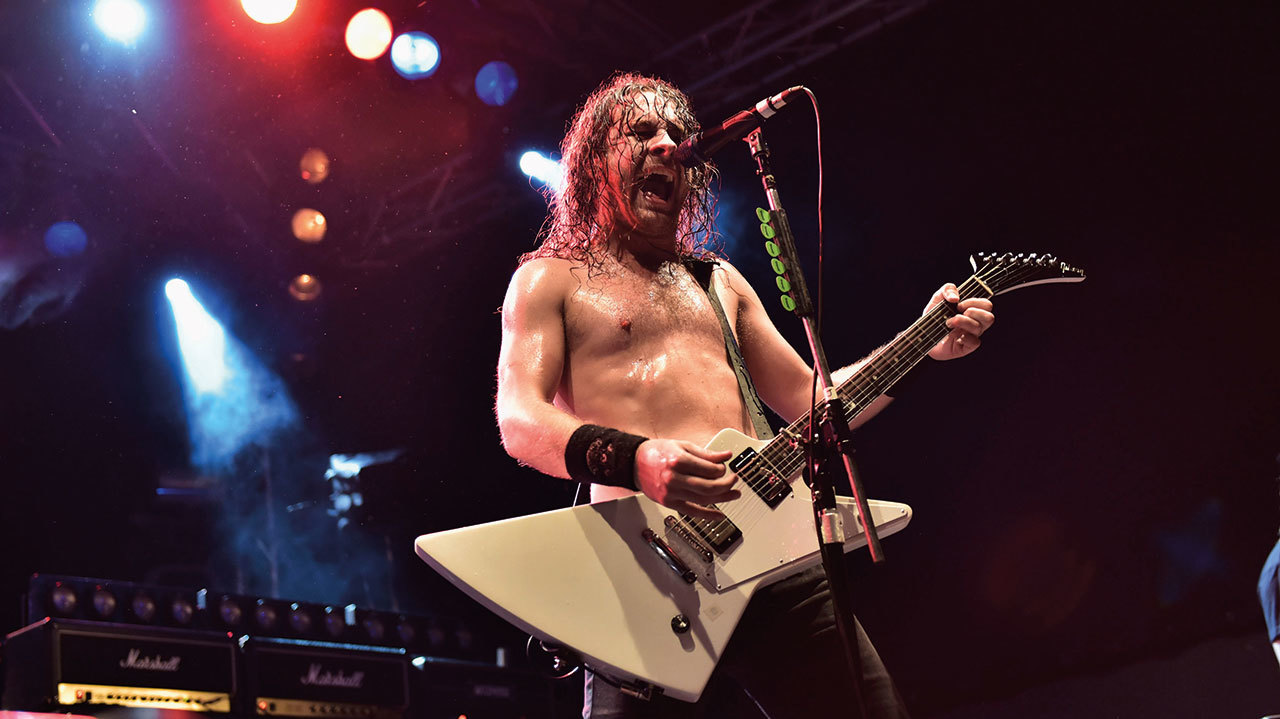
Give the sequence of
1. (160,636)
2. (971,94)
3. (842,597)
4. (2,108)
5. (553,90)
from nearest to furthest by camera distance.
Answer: (842,597) → (160,636) → (2,108) → (971,94) → (553,90)

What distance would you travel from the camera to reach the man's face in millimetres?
2758

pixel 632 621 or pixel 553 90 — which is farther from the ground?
pixel 553 90

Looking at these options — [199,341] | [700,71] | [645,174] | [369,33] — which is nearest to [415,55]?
[369,33]

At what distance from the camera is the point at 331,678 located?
579 cm

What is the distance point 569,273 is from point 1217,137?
4318 millimetres

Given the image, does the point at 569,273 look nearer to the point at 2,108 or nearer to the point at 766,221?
the point at 766,221

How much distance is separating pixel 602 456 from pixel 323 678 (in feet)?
14.2

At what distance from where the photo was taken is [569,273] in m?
2.65

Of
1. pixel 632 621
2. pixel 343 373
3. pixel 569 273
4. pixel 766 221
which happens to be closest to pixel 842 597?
pixel 632 621

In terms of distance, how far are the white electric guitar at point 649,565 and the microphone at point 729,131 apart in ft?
2.13

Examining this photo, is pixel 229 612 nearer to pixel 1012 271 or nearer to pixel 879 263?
Result: pixel 879 263

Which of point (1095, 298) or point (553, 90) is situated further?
point (553, 90)

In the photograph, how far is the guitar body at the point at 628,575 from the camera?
2.17 metres

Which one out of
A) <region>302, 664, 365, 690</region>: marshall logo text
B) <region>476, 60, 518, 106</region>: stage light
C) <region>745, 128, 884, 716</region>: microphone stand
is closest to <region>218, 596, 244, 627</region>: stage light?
<region>302, 664, 365, 690</region>: marshall logo text
